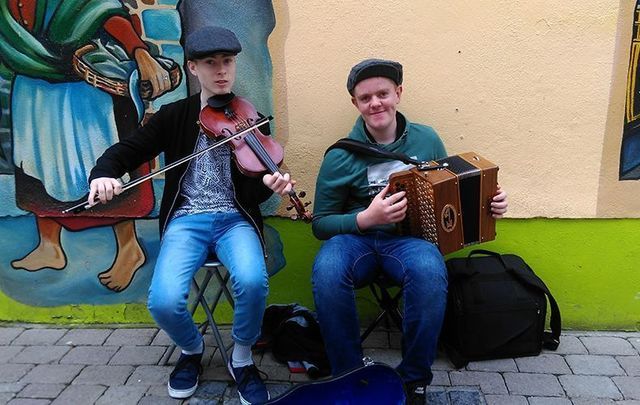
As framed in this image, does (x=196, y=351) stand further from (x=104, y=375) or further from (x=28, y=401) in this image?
(x=28, y=401)

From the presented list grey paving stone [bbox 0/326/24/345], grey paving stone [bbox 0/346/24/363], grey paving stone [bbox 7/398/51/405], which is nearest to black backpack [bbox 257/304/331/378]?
grey paving stone [bbox 7/398/51/405]

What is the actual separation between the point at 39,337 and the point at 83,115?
122 centimetres

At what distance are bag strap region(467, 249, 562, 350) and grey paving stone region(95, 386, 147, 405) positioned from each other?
1.69 m

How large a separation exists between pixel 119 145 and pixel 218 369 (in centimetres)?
116

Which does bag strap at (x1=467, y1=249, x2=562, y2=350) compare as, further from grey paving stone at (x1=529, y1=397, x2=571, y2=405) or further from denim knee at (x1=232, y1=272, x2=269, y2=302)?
denim knee at (x1=232, y1=272, x2=269, y2=302)

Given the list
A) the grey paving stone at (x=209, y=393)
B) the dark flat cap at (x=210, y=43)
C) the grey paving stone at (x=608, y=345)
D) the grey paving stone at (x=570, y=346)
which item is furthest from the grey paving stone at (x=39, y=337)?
the grey paving stone at (x=608, y=345)

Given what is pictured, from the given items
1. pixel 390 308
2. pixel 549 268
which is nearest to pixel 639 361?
pixel 549 268

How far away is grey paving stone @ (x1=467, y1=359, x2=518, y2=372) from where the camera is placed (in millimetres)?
2703

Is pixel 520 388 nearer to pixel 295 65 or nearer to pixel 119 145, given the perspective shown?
pixel 295 65

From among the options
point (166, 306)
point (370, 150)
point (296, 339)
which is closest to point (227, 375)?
point (296, 339)

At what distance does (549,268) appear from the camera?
9.86 ft

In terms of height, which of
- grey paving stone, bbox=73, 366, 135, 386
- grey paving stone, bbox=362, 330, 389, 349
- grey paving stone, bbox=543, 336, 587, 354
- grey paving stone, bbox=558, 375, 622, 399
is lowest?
grey paving stone, bbox=543, 336, 587, 354

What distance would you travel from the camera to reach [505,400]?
2.48 metres

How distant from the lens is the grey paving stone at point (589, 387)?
98.0 inches
